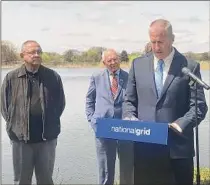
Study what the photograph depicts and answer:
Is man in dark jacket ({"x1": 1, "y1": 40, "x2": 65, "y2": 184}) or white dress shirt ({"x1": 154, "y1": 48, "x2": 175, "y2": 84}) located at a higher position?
white dress shirt ({"x1": 154, "y1": 48, "x2": 175, "y2": 84})

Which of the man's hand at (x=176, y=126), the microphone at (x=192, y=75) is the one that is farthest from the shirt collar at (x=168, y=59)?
the man's hand at (x=176, y=126)

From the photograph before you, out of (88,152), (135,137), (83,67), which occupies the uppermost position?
(83,67)

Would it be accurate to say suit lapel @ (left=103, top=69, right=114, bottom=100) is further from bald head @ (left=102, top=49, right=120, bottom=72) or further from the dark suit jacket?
the dark suit jacket

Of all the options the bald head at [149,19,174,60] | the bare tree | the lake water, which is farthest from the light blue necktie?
the bare tree

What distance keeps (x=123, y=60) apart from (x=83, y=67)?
0.41m

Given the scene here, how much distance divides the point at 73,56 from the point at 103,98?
1.83 feet

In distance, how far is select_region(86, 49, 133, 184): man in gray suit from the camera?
378 cm

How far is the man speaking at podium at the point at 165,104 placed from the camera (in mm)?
2352

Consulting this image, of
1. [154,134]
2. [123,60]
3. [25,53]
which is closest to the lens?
[154,134]

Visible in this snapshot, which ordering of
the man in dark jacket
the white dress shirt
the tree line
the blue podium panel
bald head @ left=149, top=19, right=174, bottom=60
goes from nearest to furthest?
the blue podium panel < bald head @ left=149, top=19, right=174, bottom=60 < the white dress shirt < the man in dark jacket < the tree line

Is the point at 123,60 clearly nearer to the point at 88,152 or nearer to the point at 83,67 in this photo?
the point at 83,67

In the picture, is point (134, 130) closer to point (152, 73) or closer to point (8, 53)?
point (152, 73)

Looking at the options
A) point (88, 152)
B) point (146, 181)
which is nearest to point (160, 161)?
point (146, 181)

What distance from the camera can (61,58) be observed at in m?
4.07
